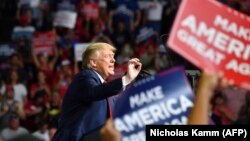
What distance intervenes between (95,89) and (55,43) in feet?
23.0

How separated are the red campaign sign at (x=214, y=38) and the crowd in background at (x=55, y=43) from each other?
6.47 m

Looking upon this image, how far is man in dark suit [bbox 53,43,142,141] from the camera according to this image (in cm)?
445

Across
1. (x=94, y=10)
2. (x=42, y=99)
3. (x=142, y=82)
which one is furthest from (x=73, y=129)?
(x=94, y=10)

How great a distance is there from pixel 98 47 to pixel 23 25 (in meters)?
7.02

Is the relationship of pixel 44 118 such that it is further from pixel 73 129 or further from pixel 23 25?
pixel 73 129

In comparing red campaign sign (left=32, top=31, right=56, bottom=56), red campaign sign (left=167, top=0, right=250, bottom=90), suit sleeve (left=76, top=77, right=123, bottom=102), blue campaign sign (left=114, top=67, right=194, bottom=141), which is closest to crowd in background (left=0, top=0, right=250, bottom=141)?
red campaign sign (left=32, top=31, right=56, bottom=56)

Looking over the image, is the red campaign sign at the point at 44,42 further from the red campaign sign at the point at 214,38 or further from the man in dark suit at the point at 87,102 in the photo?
the red campaign sign at the point at 214,38

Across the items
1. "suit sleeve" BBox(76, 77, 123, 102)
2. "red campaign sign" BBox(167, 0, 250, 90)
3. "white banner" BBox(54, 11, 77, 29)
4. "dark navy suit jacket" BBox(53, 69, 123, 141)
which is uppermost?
"red campaign sign" BBox(167, 0, 250, 90)

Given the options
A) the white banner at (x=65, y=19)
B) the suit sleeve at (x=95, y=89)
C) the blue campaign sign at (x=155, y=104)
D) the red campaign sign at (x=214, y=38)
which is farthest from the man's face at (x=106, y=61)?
the white banner at (x=65, y=19)

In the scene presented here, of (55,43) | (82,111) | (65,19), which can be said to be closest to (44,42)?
(55,43)

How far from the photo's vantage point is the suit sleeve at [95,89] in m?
3.90

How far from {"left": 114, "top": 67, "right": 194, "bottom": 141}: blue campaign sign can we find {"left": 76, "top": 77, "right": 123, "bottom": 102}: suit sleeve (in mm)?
1132

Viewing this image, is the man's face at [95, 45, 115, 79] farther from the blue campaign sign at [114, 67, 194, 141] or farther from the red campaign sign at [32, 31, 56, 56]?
the red campaign sign at [32, 31, 56, 56]

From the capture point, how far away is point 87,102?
14.7ft
